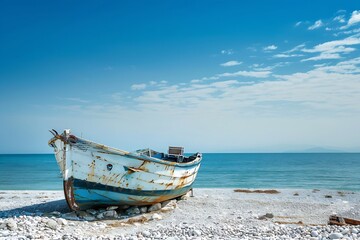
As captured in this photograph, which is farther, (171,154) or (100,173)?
(171,154)

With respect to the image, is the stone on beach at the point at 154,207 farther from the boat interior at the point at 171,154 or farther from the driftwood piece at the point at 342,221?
the driftwood piece at the point at 342,221

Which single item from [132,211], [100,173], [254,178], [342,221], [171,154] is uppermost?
[171,154]

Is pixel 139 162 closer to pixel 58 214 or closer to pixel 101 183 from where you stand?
pixel 101 183

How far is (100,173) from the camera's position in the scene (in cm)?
1278

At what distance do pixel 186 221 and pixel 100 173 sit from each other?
382 centimetres

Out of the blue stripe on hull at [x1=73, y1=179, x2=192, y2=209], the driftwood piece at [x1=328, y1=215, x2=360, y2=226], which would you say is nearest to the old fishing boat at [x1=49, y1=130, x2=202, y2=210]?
the blue stripe on hull at [x1=73, y1=179, x2=192, y2=209]

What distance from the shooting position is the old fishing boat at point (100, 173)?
12.5 meters

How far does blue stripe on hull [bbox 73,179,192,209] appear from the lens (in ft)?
41.8

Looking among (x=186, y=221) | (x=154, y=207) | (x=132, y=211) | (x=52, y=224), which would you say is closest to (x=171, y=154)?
(x=154, y=207)

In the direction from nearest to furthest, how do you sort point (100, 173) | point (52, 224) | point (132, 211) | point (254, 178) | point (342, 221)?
point (52, 224)
point (342, 221)
point (100, 173)
point (132, 211)
point (254, 178)

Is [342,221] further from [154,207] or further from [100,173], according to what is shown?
[100,173]

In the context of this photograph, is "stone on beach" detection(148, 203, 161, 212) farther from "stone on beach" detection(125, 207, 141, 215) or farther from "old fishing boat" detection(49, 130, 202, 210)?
"old fishing boat" detection(49, 130, 202, 210)

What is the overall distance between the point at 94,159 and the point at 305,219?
921cm

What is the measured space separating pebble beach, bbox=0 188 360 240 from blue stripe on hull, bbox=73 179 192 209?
433 millimetres
